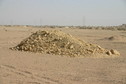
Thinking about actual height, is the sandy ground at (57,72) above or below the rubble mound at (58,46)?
below

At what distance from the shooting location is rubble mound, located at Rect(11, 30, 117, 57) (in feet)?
64.8

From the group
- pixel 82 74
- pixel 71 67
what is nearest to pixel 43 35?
pixel 71 67

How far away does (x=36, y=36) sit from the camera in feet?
74.8

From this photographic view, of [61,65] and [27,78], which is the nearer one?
[27,78]

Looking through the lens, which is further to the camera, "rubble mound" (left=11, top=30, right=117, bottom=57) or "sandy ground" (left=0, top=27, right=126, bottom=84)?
"rubble mound" (left=11, top=30, right=117, bottom=57)

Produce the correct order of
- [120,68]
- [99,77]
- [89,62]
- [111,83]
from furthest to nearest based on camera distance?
1. [89,62]
2. [120,68]
3. [99,77]
4. [111,83]

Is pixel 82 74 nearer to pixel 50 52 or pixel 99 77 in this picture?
pixel 99 77

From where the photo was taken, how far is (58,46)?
2048 cm

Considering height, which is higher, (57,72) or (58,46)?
(58,46)

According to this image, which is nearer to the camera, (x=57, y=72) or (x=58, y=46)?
(x=57, y=72)

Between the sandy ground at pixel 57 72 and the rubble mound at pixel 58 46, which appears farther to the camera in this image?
the rubble mound at pixel 58 46

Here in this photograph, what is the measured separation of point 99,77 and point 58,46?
864 centimetres

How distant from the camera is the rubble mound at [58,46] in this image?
19.8 m

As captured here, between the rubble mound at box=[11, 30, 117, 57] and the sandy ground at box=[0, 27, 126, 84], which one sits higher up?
the rubble mound at box=[11, 30, 117, 57]
